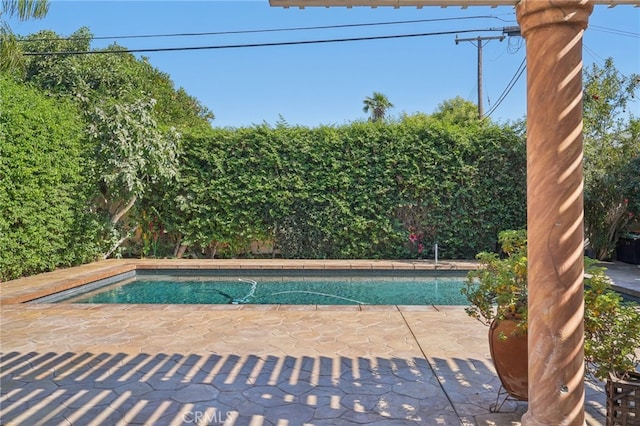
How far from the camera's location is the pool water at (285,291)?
24.7ft

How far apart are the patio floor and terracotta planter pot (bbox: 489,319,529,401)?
20cm

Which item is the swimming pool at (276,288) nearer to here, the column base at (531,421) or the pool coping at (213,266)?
the pool coping at (213,266)

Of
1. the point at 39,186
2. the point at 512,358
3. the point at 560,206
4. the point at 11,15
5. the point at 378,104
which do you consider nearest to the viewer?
the point at 560,206

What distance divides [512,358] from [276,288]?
639 cm

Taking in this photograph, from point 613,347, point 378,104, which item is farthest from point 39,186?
point 378,104

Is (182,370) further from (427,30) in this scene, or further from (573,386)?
(427,30)

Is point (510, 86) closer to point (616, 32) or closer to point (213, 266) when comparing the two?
point (616, 32)

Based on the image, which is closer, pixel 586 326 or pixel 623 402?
pixel 623 402

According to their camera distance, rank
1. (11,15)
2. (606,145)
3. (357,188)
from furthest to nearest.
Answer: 1. (357,188)
2. (606,145)
3. (11,15)

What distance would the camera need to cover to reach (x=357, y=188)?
1084 centimetres

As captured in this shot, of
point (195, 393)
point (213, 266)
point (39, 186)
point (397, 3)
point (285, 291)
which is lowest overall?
point (285, 291)

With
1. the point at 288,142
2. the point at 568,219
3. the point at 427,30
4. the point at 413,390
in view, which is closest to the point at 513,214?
the point at 427,30

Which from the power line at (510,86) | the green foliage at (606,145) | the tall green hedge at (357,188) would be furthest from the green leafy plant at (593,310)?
the power line at (510,86)

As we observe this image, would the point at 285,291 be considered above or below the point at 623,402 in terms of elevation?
below
